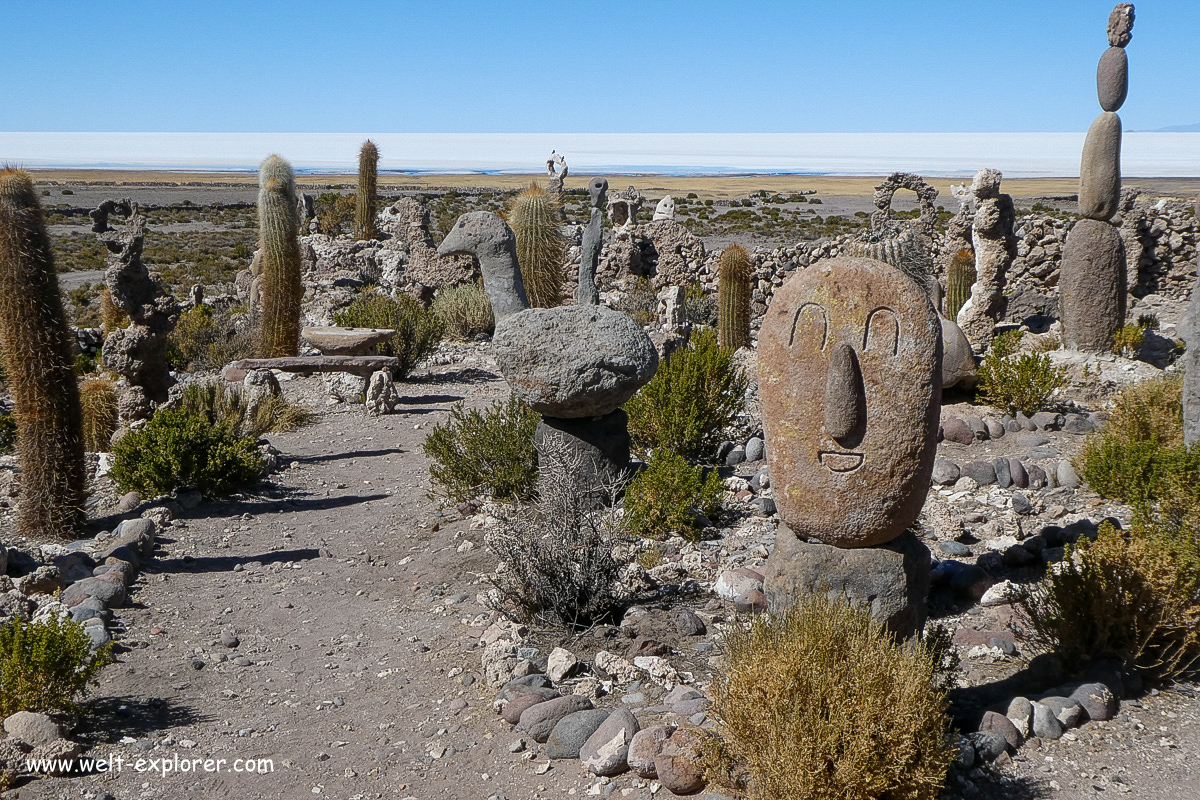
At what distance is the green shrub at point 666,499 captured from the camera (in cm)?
615

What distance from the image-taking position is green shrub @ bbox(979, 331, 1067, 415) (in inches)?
328

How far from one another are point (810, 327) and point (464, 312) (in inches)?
476

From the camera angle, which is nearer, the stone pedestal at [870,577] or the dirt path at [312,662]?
the dirt path at [312,662]

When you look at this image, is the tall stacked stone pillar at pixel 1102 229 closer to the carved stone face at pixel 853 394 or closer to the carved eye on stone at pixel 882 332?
the carved stone face at pixel 853 394

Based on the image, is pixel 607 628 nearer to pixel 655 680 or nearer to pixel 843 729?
pixel 655 680

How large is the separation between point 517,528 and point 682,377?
309 cm

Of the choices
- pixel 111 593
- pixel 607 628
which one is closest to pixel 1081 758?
pixel 607 628

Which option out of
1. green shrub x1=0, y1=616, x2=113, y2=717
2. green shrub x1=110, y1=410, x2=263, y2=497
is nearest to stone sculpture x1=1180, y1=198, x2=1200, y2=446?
green shrub x1=0, y1=616, x2=113, y2=717

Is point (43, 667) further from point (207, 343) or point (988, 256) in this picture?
point (988, 256)

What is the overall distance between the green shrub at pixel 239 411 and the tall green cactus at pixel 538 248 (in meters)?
5.80

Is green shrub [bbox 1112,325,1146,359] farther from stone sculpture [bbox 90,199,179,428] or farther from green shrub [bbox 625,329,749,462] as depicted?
stone sculpture [bbox 90,199,179,428]

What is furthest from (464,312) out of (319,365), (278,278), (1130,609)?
(1130,609)

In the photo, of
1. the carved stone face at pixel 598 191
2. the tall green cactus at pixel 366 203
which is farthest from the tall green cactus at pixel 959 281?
the tall green cactus at pixel 366 203

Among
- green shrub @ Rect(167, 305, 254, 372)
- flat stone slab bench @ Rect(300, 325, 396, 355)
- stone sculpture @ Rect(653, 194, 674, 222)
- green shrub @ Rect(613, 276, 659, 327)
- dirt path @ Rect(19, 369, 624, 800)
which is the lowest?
dirt path @ Rect(19, 369, 624, 800)
